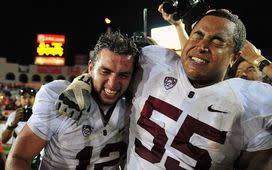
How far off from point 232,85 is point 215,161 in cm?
48

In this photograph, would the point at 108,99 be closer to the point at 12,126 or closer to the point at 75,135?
the point at 75,135

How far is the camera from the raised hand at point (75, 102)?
7.75 feet

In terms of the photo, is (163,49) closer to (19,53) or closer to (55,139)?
(55,139)

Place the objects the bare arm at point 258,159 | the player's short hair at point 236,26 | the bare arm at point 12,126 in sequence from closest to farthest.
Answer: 1. the bare arm at point 258,159
2. the player's short hair at point 236,26
3. the bare arm at point 12,126

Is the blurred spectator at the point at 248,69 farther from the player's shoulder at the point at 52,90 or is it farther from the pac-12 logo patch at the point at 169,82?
the player's shoulder at the point at 52,90

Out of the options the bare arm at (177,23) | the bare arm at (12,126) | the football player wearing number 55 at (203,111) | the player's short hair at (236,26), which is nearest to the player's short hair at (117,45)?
the football player wearing number 55 at (203,111)

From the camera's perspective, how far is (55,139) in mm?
2621

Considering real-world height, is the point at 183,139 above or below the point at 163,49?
below

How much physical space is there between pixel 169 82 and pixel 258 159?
744 mm

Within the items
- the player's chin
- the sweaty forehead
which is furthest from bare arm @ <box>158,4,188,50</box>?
the player's chin

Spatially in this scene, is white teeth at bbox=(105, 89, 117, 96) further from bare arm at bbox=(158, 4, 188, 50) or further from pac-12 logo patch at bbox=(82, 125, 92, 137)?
bare arm at bbox=(158, 4, 188, 50)

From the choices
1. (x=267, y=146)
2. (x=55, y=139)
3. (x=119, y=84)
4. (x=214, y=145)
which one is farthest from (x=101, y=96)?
(x=267, y=146)

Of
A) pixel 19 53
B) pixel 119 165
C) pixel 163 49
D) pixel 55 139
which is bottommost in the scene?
pixel 19 53

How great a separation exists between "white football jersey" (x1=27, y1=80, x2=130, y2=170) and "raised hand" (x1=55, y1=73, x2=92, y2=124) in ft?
0.43
